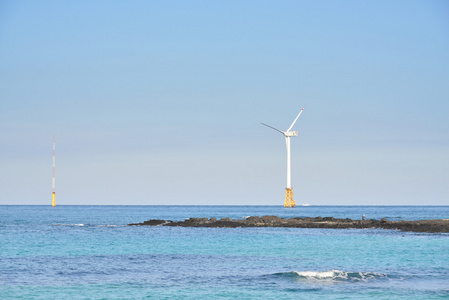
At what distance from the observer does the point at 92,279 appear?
38844 millimetres

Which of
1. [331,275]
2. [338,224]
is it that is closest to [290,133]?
[338,224]

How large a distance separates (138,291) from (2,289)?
8573mm

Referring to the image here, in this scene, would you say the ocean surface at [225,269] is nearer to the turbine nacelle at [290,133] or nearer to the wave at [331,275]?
the wave at [331,275]

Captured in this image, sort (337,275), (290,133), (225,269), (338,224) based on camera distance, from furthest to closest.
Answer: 1. (290,133)
2. (338,224)
3. (225,269)
4. (337,275)

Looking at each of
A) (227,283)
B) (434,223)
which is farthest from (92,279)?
(434,223)

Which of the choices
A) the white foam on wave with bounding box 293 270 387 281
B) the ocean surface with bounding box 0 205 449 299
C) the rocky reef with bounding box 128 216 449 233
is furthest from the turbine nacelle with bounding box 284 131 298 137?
the white foam on wave with bounding box 293 270 387 281

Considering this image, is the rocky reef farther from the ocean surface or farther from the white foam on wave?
the white foam on wave

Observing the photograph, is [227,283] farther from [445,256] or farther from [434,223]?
[434,223]

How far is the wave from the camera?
38906 millimetres

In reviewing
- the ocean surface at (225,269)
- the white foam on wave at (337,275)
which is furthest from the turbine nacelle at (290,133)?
the white foam on wave at (337,275)

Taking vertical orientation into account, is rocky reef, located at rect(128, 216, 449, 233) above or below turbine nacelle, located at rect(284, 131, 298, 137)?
below

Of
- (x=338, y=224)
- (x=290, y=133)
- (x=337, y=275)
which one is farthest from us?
(x=290, y=133)

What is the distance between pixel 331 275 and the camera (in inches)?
1587

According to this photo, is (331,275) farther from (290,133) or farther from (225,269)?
(290,133)
